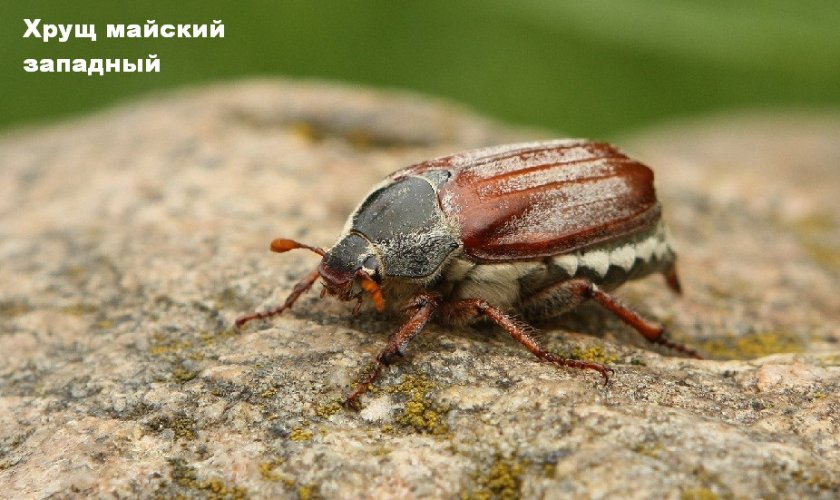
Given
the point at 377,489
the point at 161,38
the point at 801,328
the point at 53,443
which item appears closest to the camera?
the point at 377,489

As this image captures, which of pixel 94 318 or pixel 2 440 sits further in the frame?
pixel 94 318

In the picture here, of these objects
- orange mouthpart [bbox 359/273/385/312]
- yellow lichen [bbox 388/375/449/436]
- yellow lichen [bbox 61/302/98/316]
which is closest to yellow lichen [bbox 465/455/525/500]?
yellow lichen [bbox 388/375/449/436]

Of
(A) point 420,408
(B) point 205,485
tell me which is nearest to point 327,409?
(A) point 420,408

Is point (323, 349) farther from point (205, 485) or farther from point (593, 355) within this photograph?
point (593, 355)

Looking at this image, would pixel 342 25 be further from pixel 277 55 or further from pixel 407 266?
pixel 407 266

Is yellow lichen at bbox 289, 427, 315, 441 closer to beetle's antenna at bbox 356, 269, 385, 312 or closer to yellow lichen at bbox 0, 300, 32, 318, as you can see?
beetle's antenna at bbox 356, 269, 385, 312

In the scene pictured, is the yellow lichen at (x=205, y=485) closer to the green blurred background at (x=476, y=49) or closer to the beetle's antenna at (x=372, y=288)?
the beetle's antenna at (x=372, y=288)

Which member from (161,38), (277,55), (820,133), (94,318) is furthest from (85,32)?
(820,133)
